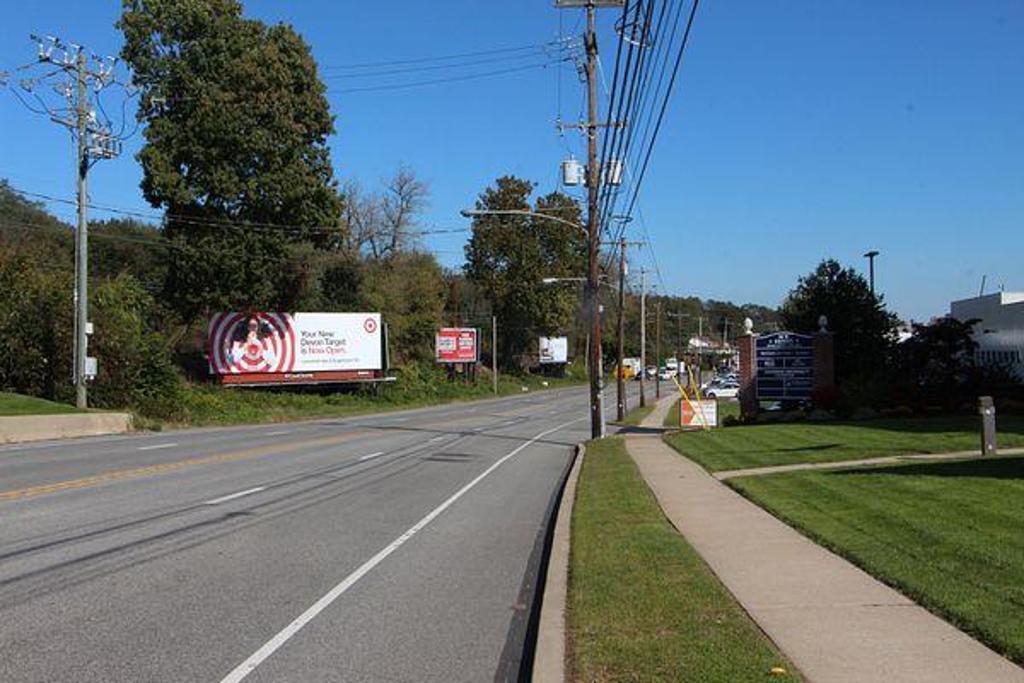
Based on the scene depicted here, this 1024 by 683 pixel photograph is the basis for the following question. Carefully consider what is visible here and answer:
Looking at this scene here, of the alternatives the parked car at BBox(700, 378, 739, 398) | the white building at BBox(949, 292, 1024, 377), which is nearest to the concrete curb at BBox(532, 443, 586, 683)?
the white building at BBox(949, 292, 1024, 377)

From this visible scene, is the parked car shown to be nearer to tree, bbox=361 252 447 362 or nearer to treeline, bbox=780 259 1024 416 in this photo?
tree, bbox=361 252 447 362

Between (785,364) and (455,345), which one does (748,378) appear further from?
(455,345)

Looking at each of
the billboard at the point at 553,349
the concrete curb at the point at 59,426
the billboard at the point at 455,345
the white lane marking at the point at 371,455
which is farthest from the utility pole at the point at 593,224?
A: the billboard at the point at 553,349

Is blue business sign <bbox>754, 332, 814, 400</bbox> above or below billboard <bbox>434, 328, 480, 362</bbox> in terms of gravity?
below

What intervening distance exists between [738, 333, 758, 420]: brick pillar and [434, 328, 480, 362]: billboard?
156ft

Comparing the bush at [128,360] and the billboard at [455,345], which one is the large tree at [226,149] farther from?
the billboard at [455,345]

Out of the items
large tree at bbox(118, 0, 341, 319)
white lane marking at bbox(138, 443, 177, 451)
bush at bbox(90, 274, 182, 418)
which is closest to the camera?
white lane marking at bbox(138, 443, 177, 451)

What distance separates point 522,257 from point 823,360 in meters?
67.6

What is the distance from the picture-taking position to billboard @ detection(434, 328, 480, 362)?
8100 centimetres

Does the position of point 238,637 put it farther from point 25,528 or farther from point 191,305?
point 191,305

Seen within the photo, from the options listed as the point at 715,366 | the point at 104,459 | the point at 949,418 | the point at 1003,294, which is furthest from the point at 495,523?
the point at 715,366

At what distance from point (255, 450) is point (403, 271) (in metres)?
62.5

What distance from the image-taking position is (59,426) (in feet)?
99.3

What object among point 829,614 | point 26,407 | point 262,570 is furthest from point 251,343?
point 829,614
